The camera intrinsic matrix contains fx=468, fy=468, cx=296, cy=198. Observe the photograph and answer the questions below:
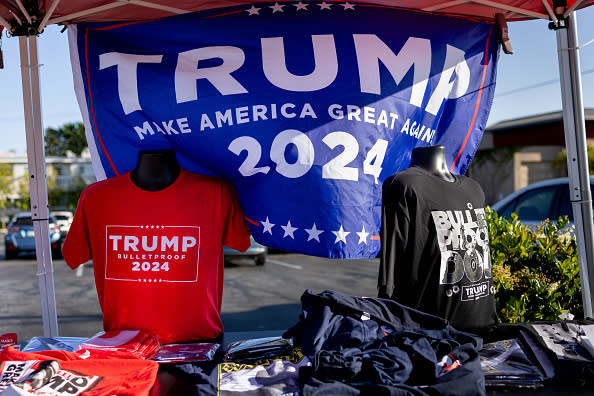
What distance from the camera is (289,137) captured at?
245 cm

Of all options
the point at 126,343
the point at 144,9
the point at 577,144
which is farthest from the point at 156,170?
the point at 577,144

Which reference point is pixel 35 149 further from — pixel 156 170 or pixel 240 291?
pixel 240 291

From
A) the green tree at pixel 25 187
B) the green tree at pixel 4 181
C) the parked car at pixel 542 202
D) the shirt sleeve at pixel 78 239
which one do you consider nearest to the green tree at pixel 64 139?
the green tree at pixel 25 187

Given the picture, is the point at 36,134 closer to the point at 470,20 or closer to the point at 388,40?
the point at 388,40

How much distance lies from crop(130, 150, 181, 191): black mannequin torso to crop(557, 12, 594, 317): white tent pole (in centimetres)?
219

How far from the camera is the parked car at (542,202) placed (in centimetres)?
528

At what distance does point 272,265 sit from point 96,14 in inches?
308

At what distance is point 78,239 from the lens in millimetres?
2309

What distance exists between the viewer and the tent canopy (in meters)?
2.33

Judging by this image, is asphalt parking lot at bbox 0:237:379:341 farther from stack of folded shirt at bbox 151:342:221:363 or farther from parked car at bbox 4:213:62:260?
stack of folded shirt at bbox 151:342:221:363

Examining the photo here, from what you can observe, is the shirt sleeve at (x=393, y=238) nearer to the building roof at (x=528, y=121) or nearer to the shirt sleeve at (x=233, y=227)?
the shirt sleeve at (x=233, y=227)

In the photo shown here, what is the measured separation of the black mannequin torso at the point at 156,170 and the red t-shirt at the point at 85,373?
862mm

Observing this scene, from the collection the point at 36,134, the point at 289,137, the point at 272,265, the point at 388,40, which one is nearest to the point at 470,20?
the point at 388,40

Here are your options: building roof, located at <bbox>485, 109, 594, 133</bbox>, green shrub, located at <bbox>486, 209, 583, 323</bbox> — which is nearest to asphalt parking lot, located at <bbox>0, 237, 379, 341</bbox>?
green shrub, located at <bbox>486, 209, 583, 323</bbox>
